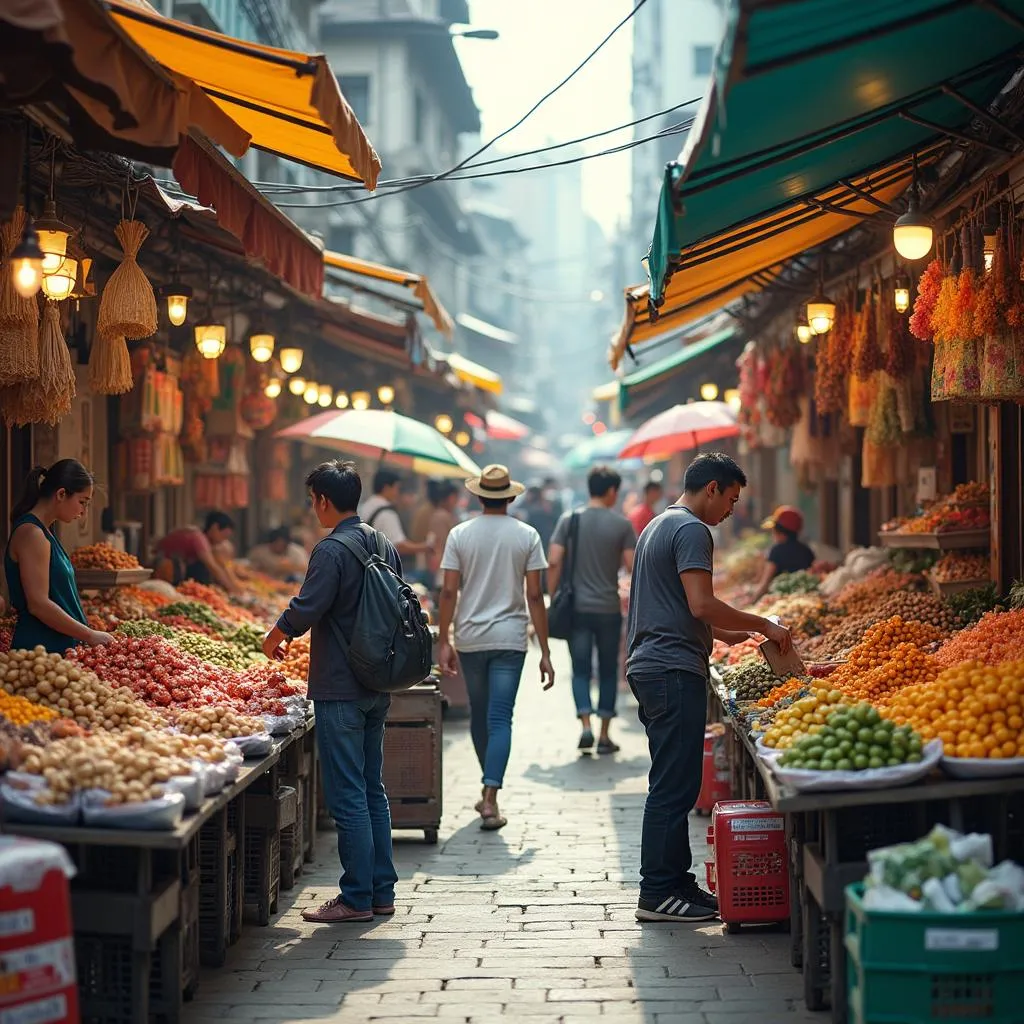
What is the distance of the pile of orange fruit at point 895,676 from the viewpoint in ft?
22.1

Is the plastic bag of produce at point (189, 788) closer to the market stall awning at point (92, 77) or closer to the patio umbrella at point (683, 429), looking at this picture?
the market stall awning at point (92, 77)

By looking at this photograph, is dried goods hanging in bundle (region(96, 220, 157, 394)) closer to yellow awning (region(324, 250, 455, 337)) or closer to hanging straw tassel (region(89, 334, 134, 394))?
hanging straw tassel (region(89, 334, 134, 394))

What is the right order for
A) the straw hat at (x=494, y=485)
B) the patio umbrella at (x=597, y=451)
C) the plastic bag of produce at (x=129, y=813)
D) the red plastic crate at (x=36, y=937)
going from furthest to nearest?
the patio umbrella at (x=597, y=451)
the straw hat at (x=494, y=485)
the plastic bag of produce at (x=129, y=813)
the red plastic crate at (x=36, y=937)

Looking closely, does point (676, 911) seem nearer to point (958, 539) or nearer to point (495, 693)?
point (495, 693)

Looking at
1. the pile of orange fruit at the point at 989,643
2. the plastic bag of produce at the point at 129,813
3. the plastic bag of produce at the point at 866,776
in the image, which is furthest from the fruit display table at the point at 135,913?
the pile of orange fruit at the point at 989,643

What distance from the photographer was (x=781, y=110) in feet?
19.2

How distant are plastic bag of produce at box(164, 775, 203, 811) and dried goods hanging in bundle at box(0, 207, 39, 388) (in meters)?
2.68

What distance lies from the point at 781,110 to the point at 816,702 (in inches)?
96.5

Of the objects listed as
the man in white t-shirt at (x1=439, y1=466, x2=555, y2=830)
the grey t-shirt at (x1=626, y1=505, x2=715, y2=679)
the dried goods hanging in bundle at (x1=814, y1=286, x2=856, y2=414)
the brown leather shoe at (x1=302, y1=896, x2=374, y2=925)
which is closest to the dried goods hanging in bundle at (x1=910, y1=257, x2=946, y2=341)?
the grey t-shirt at (x1=626, y1=505, x2=715, y2=679)

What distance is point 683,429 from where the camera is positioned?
51.8ft

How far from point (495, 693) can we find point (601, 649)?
2899 mm

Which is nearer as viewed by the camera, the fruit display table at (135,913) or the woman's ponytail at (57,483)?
the fruit display table at (135,913)

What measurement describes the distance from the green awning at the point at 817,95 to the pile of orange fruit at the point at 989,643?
2269 millimetres

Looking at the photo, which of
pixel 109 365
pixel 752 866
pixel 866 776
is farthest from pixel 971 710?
pixel 109 365
